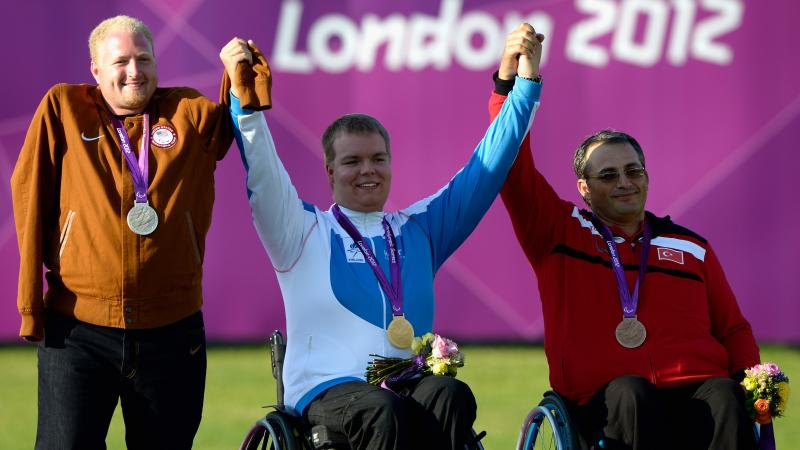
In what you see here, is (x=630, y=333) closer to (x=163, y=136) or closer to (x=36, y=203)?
(x=163, y=136)

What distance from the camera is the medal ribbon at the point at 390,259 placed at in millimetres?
3611

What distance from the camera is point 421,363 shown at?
3498mm

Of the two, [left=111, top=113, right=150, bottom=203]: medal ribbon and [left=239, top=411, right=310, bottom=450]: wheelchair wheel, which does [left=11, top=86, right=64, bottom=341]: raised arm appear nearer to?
[left=111, top=113, right=150, bottom=203]: medal ribbon

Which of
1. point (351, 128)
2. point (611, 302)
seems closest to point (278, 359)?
point (351, 128)

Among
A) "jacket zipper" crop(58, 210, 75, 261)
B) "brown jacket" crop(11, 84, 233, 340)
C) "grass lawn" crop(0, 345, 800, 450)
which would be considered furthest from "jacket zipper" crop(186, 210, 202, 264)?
"grass lawn" crop(0, 345, 800, 450)

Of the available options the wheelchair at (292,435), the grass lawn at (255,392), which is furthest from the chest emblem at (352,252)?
the grass lawn at (255,392)

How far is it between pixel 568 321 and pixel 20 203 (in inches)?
65.4

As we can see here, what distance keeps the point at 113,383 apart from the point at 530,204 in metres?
1.41

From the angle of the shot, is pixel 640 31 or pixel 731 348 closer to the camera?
pixel 731 348

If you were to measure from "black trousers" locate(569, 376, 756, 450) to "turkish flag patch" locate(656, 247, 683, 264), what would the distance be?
501 mm

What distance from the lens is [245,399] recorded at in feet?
22.5

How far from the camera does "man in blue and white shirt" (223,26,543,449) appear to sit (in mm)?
3318

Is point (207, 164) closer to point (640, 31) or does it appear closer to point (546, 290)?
point (546, 290)

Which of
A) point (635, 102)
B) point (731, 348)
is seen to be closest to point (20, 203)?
point (731, 348)
